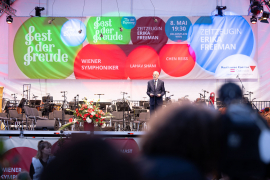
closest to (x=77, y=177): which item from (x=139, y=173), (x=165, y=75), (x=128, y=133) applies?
(x=139, y=173)

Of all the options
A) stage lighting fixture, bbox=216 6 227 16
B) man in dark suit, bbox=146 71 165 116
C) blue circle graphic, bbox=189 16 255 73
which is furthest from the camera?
stage lighting fixture, bbox=216 6 227 16

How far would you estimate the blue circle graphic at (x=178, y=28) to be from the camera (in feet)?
31.8

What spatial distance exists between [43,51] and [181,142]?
10.4 m

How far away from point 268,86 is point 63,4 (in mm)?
9737

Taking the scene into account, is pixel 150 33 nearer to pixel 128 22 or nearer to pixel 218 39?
pixel 128 22

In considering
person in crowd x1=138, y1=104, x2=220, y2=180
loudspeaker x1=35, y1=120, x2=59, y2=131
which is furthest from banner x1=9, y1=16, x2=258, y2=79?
person in crowd x1=138, y1=104, x2=220, y2=180

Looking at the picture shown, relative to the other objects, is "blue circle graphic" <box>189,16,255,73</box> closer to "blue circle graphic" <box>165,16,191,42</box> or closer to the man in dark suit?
"blue circle graphic" <box>165,16,191,42</box>

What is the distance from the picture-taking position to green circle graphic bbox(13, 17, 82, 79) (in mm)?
9836

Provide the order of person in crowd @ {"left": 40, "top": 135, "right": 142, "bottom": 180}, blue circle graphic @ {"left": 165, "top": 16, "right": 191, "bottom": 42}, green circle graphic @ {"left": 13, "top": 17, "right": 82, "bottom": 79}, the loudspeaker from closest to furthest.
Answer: person in crowd @ {"left": 40, "top": 135, "right": 142, "bottom": 180}, the loudspeaker, blue circle graphic @ {"left": 165, "top": 16, "right": 191, "bottom": 42}, green circle graphic @ {"left": 13, "top": 17, "right": 82, "bottom": 79}

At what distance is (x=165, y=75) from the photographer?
9797mm

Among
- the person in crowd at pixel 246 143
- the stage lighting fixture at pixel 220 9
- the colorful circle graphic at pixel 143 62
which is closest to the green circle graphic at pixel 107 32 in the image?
the colorful circle graphic at pixel 143 62

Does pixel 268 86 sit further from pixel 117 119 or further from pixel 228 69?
pixel 117 119

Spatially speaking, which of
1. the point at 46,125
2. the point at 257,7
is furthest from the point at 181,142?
the point at 257,7

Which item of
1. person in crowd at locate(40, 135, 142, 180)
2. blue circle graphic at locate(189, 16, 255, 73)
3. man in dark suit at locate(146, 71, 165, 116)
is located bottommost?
person in crowd at locate(40, 135, 142, 180)
